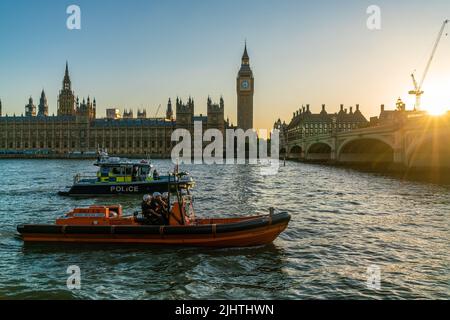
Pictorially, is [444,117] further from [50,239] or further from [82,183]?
[50,239]

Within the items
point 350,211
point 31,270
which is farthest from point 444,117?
point 31,270

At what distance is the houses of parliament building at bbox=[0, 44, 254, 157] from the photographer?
566 ft

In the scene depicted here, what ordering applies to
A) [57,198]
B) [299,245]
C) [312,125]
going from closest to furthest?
[299,245], [57,198], [312,125]

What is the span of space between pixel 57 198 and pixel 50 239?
18.1 meters

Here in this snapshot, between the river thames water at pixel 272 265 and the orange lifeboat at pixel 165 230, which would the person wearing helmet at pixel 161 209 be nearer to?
the orange lifeboat at pixel 165 230

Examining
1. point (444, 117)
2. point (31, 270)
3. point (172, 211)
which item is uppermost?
point (444, 117)

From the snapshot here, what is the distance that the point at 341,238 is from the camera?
18.8 metres

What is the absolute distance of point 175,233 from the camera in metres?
16.3

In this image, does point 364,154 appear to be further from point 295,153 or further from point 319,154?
point 295,153

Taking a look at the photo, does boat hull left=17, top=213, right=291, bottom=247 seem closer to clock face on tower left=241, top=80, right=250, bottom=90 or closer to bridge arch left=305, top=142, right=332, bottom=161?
bridge arch left=305, top=142, right=332, bottom=161

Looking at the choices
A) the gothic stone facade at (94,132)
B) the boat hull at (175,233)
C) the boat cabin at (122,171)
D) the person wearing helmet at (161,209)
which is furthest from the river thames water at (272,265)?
the gothic stone facade at (94,132)

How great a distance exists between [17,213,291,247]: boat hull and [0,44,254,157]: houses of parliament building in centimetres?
15301

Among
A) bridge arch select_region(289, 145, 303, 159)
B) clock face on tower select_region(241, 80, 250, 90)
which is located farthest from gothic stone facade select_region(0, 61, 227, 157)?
bridge arch select_region(289, 145, 303, 159)
